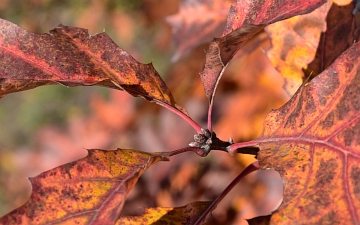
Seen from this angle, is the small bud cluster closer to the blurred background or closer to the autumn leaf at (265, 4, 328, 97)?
the blurred background

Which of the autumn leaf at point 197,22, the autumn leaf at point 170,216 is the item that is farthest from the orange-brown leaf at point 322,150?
the autumn leaf at point 197,22

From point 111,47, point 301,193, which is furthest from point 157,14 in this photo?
point 301,193

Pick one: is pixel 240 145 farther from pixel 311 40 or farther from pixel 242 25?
pixel 311 40

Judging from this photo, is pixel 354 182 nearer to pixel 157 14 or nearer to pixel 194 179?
pixel 194 179

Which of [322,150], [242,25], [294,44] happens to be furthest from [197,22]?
[322,150]

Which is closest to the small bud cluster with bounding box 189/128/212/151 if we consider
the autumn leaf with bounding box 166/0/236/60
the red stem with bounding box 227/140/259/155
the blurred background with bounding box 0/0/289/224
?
the red stem with bounding box 227/140/259/155
